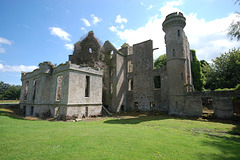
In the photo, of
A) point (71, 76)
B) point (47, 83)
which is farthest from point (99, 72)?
point (47, 83)

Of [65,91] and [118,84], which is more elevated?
[118,84]

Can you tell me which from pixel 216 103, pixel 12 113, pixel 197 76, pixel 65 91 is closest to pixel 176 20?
pixel 197 76

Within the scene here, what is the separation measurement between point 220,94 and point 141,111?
36.4ft

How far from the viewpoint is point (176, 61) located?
17.5m

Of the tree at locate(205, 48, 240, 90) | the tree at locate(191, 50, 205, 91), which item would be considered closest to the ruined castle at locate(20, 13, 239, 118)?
the tree at locate(191, 50, 205, 91)

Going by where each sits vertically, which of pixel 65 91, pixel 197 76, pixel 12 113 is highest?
pixel 197 76

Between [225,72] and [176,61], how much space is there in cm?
1186

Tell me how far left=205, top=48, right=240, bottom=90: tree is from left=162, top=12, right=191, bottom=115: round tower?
8866 mm

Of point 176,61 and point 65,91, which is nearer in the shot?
point 65,91

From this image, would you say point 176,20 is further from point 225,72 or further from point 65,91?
point 65,91

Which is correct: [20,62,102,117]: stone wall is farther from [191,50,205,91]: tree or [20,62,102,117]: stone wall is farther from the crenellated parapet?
[191,50,205,91]: tree

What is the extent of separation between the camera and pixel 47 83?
56.9 feet

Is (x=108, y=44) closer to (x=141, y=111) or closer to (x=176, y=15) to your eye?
(x=176, y=15)

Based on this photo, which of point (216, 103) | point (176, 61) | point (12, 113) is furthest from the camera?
point (12, 113)
